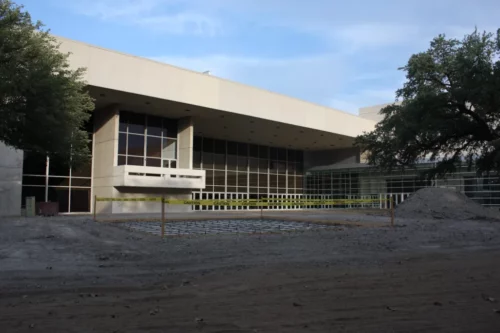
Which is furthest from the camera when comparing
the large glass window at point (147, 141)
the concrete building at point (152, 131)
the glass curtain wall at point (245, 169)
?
the glass curtain wall at point (245, 169)

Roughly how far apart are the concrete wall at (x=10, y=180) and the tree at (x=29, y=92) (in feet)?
26.2

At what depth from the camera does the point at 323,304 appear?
6.02m

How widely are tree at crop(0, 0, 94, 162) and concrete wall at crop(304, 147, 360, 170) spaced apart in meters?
39.9

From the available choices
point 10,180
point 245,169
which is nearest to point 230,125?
point 245,169

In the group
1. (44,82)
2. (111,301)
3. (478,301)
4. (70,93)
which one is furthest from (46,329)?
(70,93)

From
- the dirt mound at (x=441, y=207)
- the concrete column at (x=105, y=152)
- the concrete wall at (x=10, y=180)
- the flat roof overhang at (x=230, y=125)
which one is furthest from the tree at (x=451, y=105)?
the concrete wall at (x=10, y=180)

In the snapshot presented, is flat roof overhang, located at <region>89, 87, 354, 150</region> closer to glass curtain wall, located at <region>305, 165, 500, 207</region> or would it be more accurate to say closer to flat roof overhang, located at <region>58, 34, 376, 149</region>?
flat roof overhang, located at <region>58, 34, 376, 149</region>

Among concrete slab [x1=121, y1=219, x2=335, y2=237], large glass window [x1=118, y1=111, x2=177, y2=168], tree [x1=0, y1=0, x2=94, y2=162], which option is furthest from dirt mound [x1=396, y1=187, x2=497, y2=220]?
tree [x1=0, y1=0, x2=94, y2=162]

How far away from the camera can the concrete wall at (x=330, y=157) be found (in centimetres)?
5678

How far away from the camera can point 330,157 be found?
58812 mm

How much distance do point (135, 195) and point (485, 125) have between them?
24.8 metres

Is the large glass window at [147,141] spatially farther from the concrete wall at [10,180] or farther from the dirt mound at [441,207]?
the dirt mound at [441,207]

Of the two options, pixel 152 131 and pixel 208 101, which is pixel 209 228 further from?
pixel 152 131

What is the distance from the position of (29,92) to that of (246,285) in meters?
14.9
